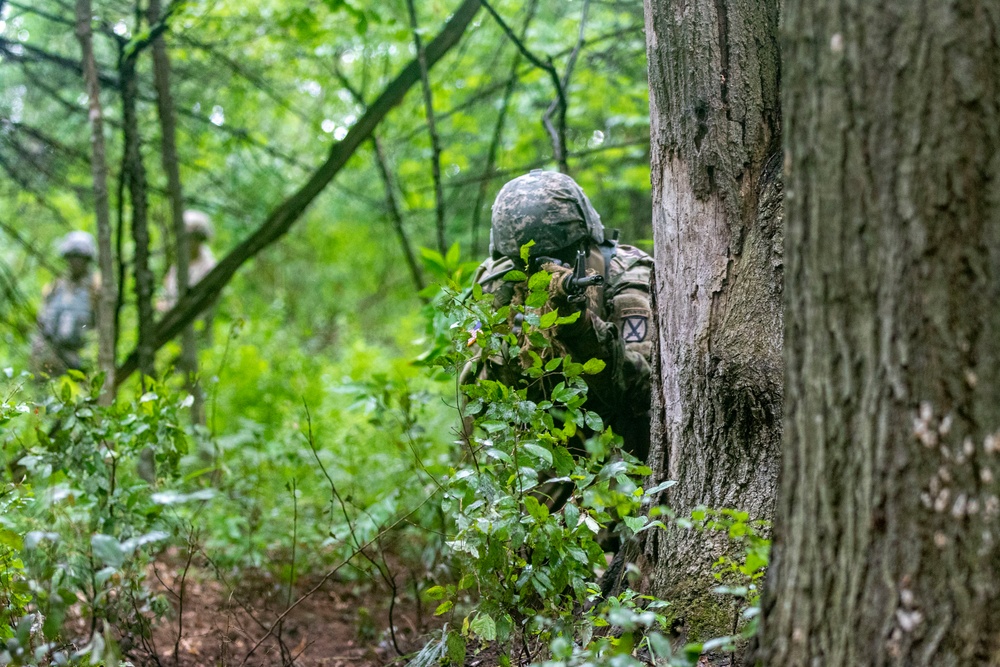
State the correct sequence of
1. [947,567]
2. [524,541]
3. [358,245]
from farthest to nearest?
[358,245]
[524,541]
[947,567]

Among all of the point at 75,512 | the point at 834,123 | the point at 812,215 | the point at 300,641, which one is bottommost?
the point at 300,641

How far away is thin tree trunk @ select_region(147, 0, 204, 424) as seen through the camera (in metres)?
5.51

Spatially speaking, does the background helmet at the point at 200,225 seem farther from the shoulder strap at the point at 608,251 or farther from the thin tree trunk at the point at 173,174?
the shoulder strap at the point at 608,251

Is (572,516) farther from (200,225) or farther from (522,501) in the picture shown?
(200,225)

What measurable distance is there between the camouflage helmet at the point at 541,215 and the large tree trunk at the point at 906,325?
2.11 m

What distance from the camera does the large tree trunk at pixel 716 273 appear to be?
2568 millimetres

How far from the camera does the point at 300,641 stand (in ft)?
13.0

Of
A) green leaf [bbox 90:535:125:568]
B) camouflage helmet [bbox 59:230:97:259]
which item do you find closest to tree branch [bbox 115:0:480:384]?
green leaf [bbox 90:535:125:568]

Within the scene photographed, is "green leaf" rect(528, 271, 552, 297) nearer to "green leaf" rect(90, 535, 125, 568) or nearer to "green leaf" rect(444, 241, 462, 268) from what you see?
"green leaf" rect(90, 535, 125, 568)

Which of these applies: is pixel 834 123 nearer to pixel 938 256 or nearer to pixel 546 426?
pixel 938 256

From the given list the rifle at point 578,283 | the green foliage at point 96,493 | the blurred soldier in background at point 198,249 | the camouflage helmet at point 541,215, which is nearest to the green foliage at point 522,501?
the rifle at point 578,283

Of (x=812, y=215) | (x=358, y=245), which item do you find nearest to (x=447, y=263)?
(x=812, y=215)

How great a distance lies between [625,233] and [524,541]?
17.2 feet

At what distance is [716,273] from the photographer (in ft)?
8.67
